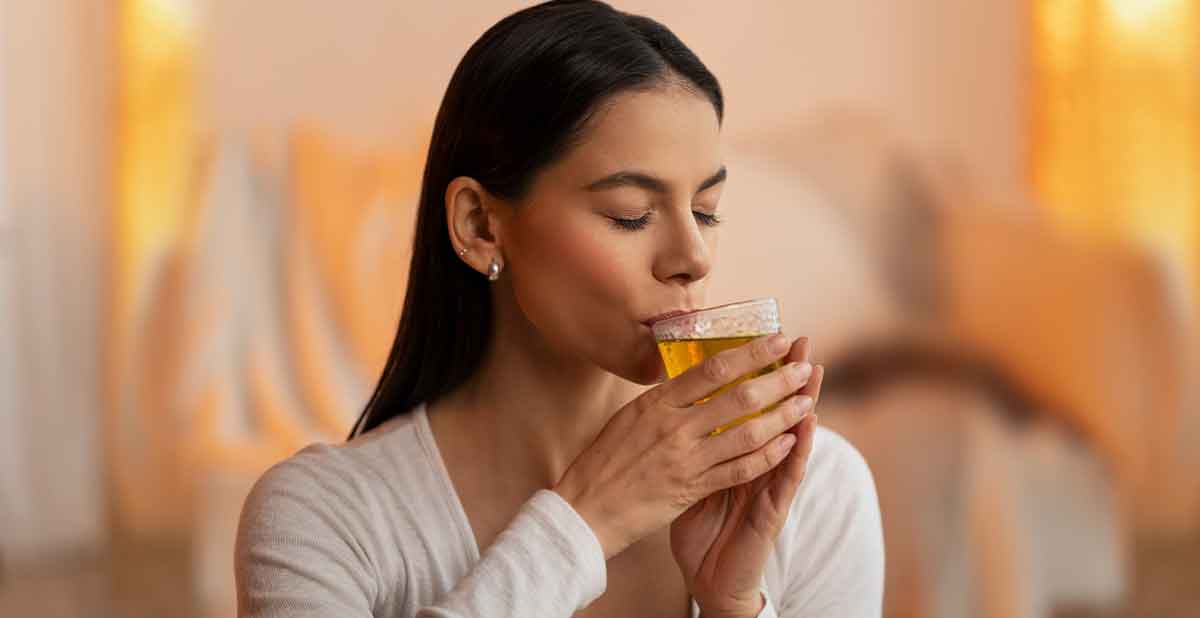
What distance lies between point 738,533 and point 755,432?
0.13 meters

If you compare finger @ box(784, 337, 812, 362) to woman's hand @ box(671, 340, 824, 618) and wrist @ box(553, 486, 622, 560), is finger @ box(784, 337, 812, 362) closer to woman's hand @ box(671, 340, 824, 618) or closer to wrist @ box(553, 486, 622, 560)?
woman's hand @ box(671, 340, 824, 618)

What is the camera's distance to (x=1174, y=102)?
340 centimetres

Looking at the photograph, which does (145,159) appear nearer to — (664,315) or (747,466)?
(664,315)

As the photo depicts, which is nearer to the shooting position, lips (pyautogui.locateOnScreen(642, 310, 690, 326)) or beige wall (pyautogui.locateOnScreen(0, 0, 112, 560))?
lips (pyautogui.locateOnScreen(642, 310, 690, 326))

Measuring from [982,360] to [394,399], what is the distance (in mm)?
2336

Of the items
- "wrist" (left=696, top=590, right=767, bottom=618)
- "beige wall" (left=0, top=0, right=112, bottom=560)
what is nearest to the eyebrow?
"wrist" (left=696, top=590, right=767, bottom=618)

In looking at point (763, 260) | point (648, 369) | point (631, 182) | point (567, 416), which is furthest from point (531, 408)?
point (763, 260)

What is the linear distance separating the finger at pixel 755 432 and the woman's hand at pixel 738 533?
15mm

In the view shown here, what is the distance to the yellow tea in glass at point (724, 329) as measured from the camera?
1064 mm

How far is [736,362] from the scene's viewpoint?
1.06m

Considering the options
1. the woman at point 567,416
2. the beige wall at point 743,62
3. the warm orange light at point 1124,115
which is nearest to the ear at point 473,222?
the woman at point 567,416

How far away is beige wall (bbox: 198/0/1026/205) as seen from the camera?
3.52 m

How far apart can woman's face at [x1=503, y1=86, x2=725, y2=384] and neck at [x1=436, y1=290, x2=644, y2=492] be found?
84 millimetres

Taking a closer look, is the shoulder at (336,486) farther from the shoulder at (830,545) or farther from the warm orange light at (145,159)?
the warm orange light at (145,159)
